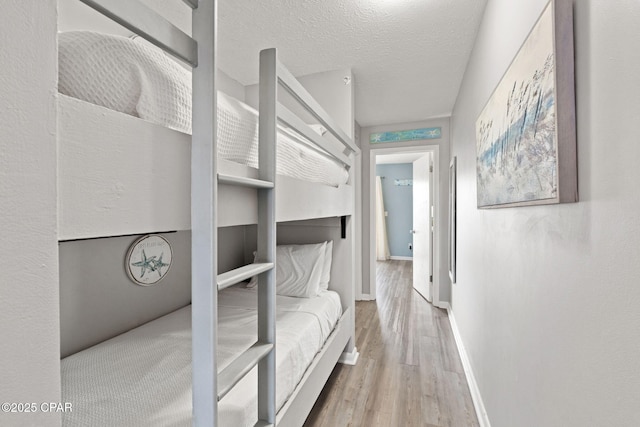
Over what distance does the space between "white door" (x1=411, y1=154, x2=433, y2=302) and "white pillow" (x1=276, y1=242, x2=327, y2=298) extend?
2.24 meters

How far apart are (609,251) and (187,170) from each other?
1.00 metres

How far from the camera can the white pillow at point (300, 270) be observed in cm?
228

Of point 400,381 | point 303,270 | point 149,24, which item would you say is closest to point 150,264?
point 303,270

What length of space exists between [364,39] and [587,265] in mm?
2076

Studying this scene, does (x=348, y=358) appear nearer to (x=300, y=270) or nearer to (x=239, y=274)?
(x=300, y=270)

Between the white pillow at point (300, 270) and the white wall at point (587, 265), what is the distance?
4.17 ft

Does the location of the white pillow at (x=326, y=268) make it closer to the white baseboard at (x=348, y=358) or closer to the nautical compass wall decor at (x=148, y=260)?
the white baseboard at (x=348, y=358)

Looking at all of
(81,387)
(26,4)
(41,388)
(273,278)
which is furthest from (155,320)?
(26,4)

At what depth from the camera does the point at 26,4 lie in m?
0.40

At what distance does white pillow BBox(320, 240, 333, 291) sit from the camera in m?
2.42

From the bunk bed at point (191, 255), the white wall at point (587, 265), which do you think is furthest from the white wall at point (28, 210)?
the white wall at point (587, 265)

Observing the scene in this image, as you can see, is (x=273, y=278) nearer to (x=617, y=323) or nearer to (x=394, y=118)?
(x=617, y=323)

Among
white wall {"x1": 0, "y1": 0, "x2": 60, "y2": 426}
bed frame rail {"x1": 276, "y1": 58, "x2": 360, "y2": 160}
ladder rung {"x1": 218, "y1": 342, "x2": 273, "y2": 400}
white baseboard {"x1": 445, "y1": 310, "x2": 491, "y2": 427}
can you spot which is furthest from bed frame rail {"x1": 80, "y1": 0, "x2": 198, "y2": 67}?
white baseboard {"x1": 445, "y1": 310, "x2": 491, "y2": 427}

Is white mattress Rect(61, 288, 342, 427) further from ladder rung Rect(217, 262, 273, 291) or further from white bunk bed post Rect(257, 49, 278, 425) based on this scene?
ladder rung Rect(217, 262, 273, 291)
